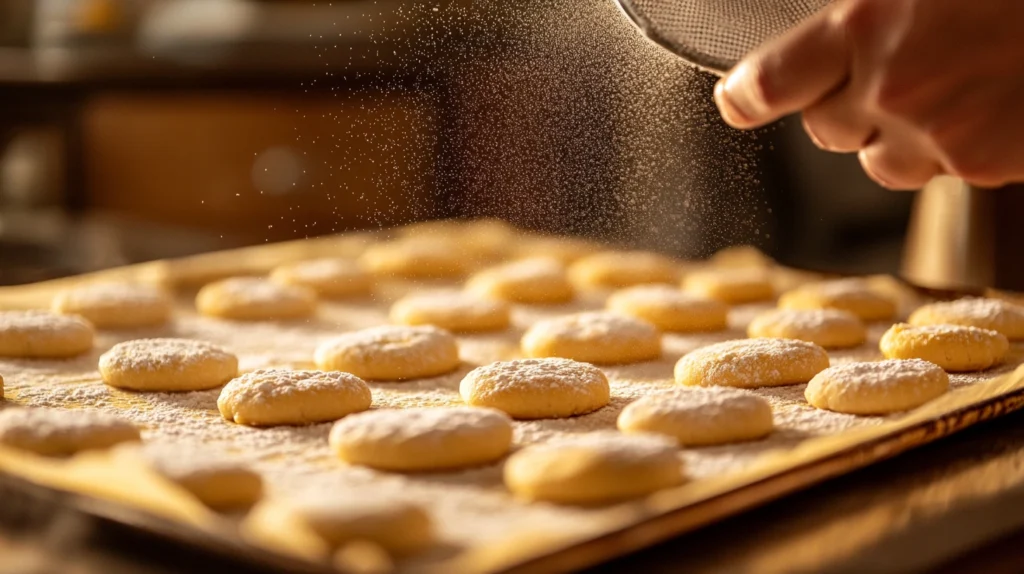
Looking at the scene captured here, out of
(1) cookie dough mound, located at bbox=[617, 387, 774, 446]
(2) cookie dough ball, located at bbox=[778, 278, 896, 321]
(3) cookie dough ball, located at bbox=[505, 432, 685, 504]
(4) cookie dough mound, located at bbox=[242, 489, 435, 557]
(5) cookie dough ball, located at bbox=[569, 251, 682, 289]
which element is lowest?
(4) cookie dough mound, located at bbox=[242, 489, 435, 557]

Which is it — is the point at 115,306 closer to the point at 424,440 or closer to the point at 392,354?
the point at 392,354

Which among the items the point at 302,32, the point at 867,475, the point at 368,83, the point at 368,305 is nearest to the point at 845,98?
the point at 867,475

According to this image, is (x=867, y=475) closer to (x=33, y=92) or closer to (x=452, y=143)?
(x=452, y=143)

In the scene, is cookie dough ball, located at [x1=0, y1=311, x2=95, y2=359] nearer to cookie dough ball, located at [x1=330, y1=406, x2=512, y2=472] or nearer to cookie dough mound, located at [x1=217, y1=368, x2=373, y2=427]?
cookie dough mound, located at [x1=217, y1=368, x2=373, y2=427]

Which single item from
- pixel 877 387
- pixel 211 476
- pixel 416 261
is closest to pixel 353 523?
pixel 211 476

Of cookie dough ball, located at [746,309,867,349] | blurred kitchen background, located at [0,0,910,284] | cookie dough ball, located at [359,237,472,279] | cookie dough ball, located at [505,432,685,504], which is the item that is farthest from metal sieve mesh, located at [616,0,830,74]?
cookie dough ball, located at [359,237,472,279]

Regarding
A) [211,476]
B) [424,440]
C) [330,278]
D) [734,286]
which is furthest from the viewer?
[330,278]
